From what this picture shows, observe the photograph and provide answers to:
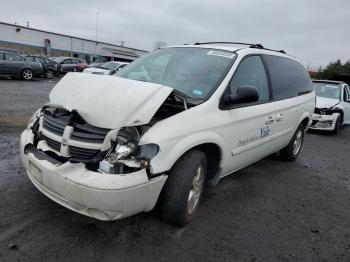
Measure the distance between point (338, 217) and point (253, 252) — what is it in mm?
1583

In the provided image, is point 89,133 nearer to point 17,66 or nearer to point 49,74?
point 17,66

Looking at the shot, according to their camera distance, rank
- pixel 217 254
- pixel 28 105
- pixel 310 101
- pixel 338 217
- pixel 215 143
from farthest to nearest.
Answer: pixel 28 105 < pixel 310 101 < pixel 338 217 < pixel 215 143 < pixel 217 254

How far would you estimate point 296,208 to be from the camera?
4.06 m

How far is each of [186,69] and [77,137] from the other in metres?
1.61

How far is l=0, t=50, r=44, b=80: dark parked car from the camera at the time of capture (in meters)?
17.2

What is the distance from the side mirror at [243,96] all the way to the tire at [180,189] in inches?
27.2

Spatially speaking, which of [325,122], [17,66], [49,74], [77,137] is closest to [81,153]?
[77,137]

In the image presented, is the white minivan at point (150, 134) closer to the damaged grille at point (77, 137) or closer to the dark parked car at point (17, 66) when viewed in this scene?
the damaged grille at point (77, 137)

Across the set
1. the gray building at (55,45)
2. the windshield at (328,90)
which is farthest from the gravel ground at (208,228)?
the gray building at (55,45)

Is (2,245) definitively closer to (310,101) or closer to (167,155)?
(167,155)

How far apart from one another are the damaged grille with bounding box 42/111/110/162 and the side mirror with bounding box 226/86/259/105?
140cm

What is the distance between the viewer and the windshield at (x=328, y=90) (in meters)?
10.3

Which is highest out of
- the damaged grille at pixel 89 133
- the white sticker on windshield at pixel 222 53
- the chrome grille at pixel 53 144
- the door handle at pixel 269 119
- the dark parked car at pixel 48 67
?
the dark parked car at pixel 48 67

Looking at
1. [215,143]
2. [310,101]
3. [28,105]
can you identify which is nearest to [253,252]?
[215,143]
